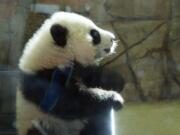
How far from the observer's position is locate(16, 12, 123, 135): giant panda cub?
1324 mm

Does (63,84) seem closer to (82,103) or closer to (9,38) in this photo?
(82,103)

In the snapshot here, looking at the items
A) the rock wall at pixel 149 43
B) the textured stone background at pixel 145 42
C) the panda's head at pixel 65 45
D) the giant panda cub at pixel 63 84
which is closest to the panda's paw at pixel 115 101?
the giant panda cub at pixel 63 84

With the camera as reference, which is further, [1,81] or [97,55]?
[1,81]

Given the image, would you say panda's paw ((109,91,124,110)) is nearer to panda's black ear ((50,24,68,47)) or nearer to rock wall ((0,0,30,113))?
panda's black ear ((50,24,68,47))

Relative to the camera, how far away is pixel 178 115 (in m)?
2.47

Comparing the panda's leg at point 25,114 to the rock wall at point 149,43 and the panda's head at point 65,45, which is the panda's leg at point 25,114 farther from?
the rock wall at point 149,43

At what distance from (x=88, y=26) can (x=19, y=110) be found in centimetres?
33

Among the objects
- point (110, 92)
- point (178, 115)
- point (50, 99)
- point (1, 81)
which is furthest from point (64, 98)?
point (178, 115)

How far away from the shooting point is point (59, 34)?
1.33 meters

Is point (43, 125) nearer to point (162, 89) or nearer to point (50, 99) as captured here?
point (50, 99)

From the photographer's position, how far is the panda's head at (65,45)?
4.41ft

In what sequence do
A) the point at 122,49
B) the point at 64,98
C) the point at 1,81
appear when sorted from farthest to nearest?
the point at 122,49, the point at 1,81, the point at 64,98

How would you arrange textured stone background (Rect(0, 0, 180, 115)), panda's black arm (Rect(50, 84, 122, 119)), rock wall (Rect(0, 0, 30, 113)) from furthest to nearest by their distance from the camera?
textured stone background (Rect(0, 0, 180, 115)) → rock wall (Rect(0, 0, 30, 113)) → panda's black arm (Rect(50, 84, 122, 119))

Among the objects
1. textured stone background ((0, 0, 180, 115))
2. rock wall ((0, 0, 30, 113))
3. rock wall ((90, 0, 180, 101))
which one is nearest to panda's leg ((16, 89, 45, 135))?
rock wall ((0, 0, 30, 113))
